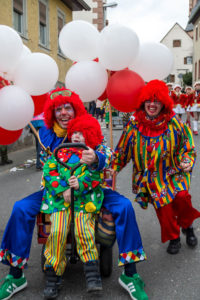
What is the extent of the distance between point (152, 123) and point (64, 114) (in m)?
0.76

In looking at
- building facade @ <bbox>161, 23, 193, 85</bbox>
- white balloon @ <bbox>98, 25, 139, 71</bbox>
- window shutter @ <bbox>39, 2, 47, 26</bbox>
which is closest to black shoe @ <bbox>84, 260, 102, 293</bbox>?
white balloon @ <bbox>98, 25, 139, 71</bbox>

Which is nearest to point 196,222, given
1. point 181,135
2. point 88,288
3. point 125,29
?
point 181,135

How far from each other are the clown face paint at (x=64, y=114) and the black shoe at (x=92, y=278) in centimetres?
114

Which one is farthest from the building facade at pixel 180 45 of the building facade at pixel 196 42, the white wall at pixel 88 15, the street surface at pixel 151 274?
the street surface at pixel 151 274

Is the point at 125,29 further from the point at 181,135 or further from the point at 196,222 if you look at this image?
the point at 196,222

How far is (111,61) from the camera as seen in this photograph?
281 cm

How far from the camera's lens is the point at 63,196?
8.42 ft

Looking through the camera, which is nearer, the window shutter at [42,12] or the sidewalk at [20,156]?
the sidewalk at [20,156]

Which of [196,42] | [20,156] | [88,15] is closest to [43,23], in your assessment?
[20,156]

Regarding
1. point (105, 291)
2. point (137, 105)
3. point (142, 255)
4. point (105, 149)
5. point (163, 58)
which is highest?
point (163, 58)

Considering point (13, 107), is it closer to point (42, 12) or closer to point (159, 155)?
point (159, 155)

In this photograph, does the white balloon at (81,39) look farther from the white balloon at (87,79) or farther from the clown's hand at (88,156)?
the clown's hand at (88,156)

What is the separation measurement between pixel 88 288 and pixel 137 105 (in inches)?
60.3

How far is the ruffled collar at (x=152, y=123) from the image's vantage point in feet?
9.61
